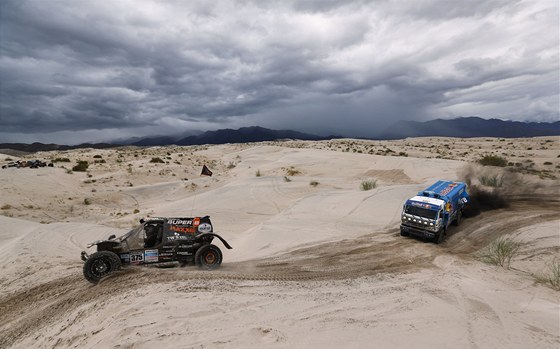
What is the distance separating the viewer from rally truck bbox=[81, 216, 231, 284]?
10.3 meters

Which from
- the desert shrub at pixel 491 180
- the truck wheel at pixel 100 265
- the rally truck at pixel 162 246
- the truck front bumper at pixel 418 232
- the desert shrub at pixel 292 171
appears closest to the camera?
the truck wheel at pixel 100 265

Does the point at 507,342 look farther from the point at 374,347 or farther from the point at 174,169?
the point at 174,169

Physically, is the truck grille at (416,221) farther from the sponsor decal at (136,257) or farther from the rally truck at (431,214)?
the sponsor decal at (136,257)

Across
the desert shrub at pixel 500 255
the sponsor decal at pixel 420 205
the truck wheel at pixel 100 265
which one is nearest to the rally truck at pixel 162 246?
the truck wheel at pixel 100 265

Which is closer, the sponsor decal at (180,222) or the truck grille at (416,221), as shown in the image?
the sponsor decal at (180,222)

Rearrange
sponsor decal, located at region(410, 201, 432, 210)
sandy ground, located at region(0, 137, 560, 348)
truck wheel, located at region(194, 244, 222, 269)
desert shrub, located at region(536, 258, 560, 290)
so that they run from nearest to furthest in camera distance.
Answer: sandy ground, located at region(0, 137, 560, 348), desert shrub, located at region(536, 258, 560, 290), truck wheel, located at region(194, 244, 222, 269), sponsor decal, located at region(410, 201, 432, 210)

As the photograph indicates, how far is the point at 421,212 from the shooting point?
611 inches

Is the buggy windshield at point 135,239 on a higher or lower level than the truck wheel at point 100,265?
higher

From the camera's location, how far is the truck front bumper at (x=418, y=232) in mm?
15016

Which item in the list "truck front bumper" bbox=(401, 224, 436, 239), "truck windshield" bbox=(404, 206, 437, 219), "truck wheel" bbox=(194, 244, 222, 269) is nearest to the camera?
"truck wheel" bbox=(194, 244, 222, 269)

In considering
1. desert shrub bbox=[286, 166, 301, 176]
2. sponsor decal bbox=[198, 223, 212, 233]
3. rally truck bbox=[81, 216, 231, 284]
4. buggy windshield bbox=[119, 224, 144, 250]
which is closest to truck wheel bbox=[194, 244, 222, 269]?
rally truck bbox=[81, 216, 231, 284]

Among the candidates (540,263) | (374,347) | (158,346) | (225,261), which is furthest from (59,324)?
(540,263)

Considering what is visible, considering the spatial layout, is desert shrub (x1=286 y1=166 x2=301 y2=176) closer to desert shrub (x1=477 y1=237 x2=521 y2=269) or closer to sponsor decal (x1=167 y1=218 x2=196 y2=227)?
desert shrub (x1=477 y1=237 x2=521 y2=269)

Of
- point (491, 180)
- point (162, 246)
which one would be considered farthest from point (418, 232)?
point (491, 180)
